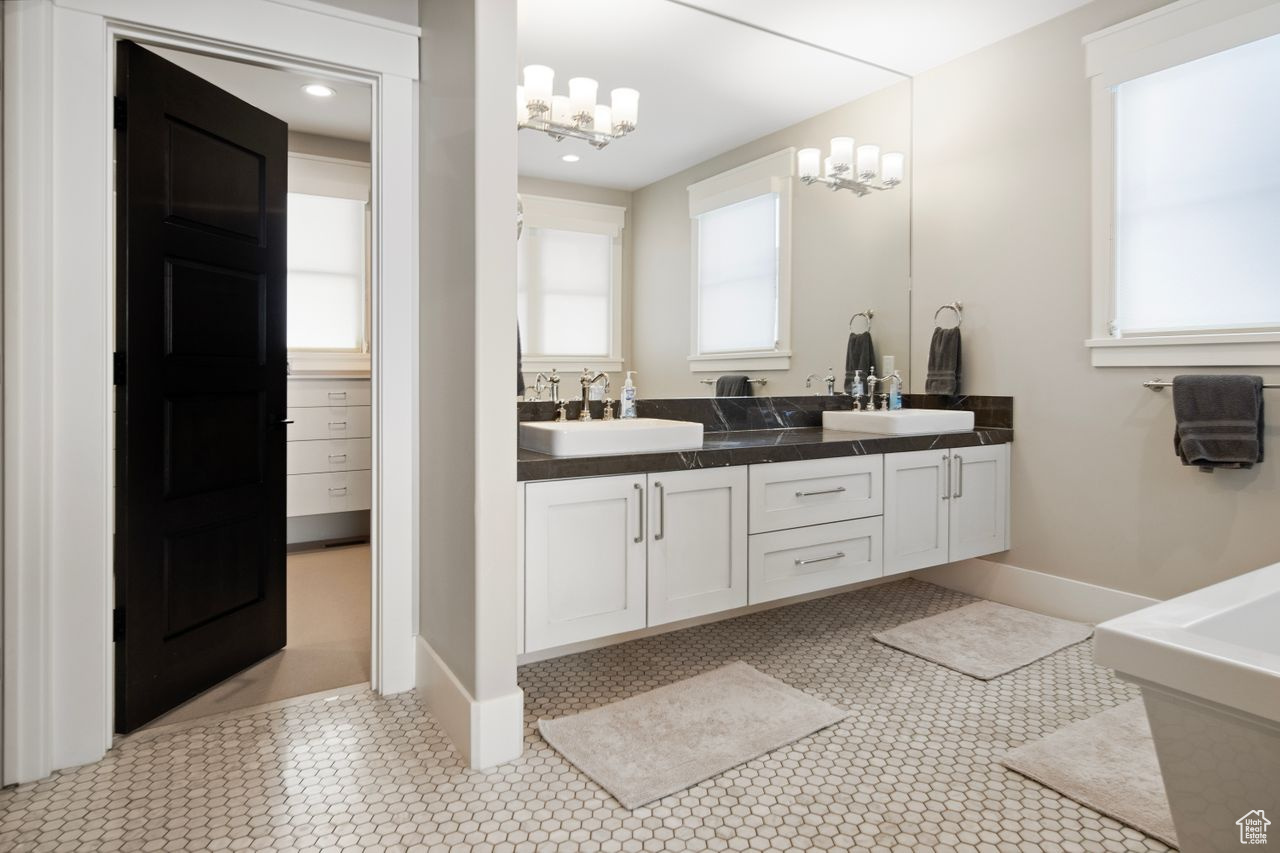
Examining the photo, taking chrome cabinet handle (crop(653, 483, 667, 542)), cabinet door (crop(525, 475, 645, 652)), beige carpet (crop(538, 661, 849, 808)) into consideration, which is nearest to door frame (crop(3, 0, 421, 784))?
cabinet door (crop(525, 475, 645, 652))

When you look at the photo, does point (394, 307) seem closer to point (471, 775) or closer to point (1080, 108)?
point (471, 775)

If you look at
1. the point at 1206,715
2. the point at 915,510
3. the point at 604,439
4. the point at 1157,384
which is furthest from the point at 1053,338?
the point at 1206,715

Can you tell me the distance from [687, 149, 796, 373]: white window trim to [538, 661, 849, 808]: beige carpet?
130cm

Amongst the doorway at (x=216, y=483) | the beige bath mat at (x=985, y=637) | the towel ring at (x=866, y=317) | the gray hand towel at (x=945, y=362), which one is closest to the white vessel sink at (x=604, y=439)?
the doorway at (x=216, y=483)

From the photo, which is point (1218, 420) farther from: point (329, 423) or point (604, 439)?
point (329, 423)

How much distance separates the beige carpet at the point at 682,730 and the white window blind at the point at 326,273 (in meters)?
3.26

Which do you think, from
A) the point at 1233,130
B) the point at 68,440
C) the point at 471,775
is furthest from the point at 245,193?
the point at 1233,130

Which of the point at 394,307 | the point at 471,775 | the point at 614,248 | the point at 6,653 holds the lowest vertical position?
the point at 471,775

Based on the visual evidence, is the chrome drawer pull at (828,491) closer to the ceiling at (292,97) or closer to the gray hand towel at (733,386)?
the gray hand towel at (733,386)

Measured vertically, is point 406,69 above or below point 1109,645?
above

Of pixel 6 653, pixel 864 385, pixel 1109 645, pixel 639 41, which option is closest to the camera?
pixel 1109 645

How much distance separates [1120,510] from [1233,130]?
141cm

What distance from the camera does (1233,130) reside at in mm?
2598

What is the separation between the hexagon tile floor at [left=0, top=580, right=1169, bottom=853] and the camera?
5.37ft
